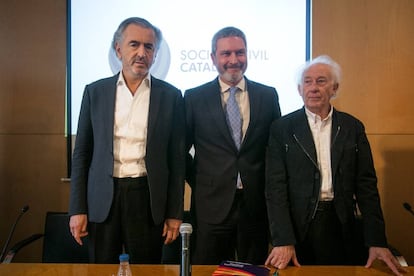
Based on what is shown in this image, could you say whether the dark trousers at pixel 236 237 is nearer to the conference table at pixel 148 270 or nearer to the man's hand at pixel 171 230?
the man's hand at pixel 171 230

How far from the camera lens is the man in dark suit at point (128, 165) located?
73.3 inches

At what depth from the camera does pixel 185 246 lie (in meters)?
1.14

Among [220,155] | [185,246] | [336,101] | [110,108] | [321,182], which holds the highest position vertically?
[336,101]

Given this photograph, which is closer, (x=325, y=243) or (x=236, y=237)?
(x=325, y=243)

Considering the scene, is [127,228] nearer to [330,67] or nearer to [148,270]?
[148,270]

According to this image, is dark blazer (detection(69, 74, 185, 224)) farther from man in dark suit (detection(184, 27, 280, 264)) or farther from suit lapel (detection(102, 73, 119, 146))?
man in dark suit (detection(184, 27, 280, 264))

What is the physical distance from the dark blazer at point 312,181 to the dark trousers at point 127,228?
0.60m

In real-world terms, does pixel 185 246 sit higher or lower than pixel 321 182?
lower

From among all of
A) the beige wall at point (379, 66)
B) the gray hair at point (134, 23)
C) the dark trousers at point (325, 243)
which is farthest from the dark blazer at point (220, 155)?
the beige wall at point (379, 66)

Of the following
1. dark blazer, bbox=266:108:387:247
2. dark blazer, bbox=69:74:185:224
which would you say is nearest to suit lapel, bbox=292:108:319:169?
dark blazer, bbox=266:108:387:247

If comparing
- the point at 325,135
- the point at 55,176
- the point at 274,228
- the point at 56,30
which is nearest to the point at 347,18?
the point at 325,135

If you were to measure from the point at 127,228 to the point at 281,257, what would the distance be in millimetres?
747

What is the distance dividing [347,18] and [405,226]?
1678 mm

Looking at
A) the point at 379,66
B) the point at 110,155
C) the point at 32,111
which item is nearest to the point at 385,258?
the point at 110,155
